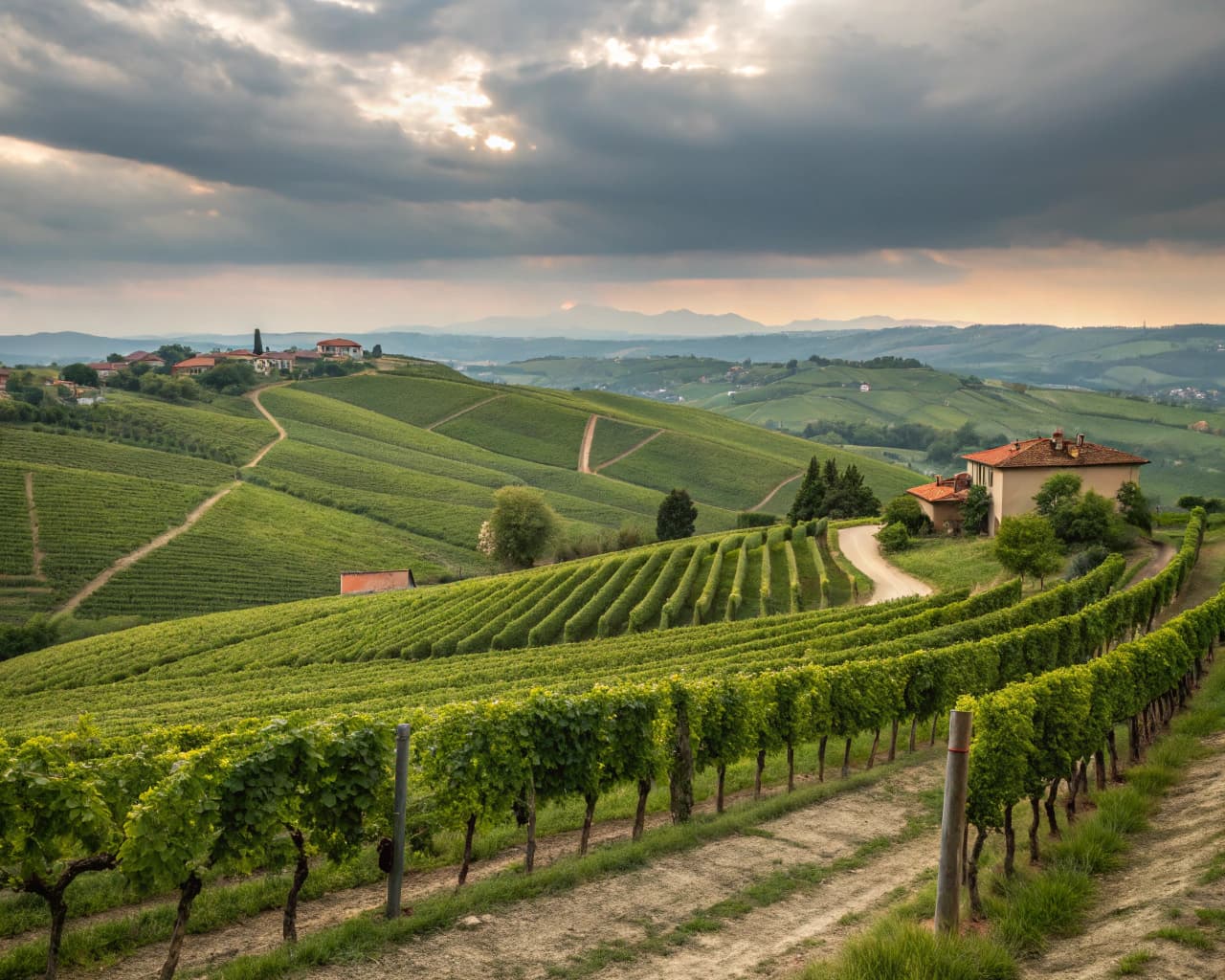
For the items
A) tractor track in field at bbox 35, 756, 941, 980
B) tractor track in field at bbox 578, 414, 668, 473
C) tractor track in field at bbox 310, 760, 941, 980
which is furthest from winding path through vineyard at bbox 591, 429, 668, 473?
tractor track in field at bbox 310, 760, 941, 980

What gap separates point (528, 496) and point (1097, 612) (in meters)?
64.3

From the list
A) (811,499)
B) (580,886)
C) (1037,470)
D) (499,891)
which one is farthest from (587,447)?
(499,891)

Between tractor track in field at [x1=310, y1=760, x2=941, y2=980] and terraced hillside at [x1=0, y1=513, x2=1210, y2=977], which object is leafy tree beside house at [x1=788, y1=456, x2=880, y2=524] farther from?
tractor track in field at [x1=310, y1=760, x2=941, y2=980]

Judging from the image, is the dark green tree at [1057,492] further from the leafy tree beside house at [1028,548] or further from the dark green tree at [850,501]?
the dark green tree at [850,501]

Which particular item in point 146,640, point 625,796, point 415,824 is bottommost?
point 146,640

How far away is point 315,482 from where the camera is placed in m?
121

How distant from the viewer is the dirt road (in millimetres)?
52625

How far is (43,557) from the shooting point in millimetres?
82875

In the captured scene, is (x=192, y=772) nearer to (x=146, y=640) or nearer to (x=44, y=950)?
(x=44, y=950)

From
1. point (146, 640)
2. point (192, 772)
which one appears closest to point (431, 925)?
point (192, 772)

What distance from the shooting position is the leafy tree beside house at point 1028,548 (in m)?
48.2

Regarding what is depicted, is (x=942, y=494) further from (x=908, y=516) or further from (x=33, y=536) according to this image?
(x=33, y=536)

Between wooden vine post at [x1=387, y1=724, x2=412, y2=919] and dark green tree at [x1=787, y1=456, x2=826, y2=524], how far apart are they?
74007mm

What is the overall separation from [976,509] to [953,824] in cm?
5875
